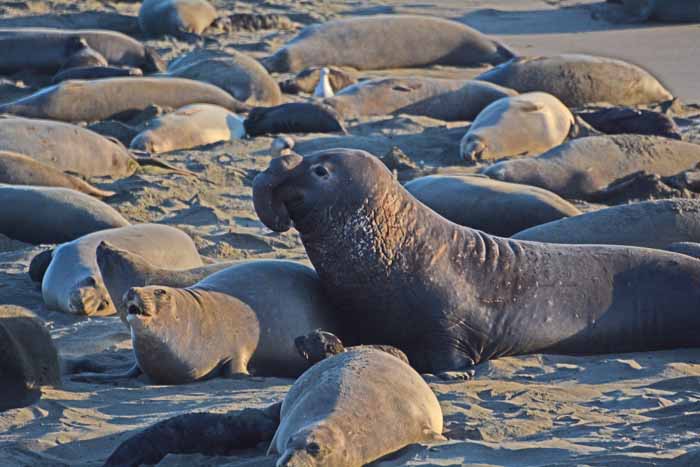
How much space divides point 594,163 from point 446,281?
3.17 metres

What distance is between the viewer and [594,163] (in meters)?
8.33

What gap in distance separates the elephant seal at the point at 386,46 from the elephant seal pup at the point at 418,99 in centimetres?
211

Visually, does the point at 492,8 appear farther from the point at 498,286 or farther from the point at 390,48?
the point at 498,286

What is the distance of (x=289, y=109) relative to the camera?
32.1 feet

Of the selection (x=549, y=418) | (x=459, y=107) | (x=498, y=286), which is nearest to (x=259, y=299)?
(x=498, y=286)

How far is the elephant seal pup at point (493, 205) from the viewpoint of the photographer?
6996mm

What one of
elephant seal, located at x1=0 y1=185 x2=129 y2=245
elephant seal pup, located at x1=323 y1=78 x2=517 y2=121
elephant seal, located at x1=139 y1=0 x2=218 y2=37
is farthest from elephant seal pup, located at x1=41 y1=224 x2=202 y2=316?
elephant seal, located at x1=139 y1=0 x2=218 y2=37

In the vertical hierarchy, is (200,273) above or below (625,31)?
above

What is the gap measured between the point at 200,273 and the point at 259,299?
64cm

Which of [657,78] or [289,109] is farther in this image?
[657,78]

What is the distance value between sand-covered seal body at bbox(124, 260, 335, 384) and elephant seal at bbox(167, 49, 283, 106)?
19.3ft

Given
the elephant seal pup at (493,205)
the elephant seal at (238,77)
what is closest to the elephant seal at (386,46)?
the elephant seal at (238,77)

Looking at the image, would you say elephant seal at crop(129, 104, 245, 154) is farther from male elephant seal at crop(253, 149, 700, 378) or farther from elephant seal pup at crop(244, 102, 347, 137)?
male elephant seal at crop(253, 149, 700, 378)

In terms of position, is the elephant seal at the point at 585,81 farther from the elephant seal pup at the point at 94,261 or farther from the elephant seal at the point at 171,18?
the elephant seal pup at the point at 94,261
